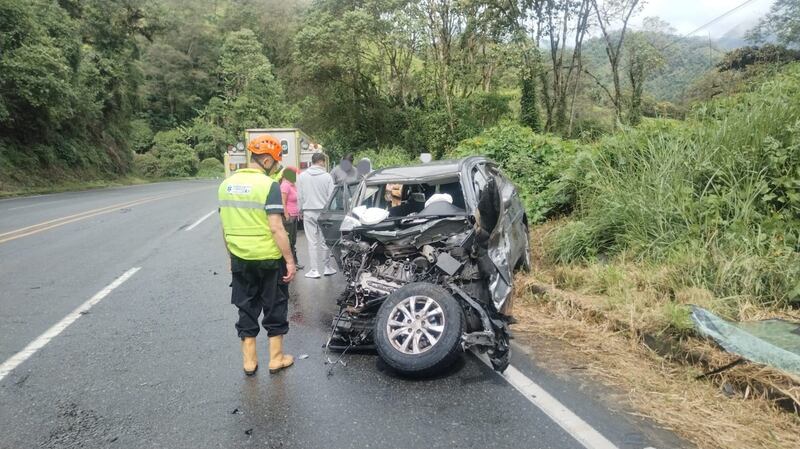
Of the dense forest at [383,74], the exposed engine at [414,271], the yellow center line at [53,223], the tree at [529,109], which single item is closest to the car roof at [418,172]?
the exposed engine at [414,271]

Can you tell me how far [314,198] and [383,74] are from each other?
24.0 m

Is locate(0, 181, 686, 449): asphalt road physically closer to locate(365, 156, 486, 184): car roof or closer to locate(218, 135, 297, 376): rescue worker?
locate(218, 135, 297, 376): rescue worker

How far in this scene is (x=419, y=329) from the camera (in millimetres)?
4359

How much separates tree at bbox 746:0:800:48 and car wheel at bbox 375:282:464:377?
33.9 meters

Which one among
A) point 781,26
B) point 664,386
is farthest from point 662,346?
point 781,26

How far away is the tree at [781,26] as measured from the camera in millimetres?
29375

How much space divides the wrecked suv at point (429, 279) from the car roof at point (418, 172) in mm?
13

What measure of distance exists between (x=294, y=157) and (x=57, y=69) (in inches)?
647

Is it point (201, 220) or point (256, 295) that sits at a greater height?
point (256, 295)

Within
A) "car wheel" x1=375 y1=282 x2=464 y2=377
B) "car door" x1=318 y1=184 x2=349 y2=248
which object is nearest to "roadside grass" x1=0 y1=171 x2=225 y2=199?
"car door" x1=318 y1=184 x2=349 y2=248

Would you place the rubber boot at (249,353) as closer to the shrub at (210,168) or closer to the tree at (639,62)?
the tree at (639,62)

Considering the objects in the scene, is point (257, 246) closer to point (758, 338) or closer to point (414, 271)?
point (414, 271)

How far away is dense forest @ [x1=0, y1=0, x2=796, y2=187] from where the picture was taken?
24.5 metres

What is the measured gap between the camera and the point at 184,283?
765 centimetres
